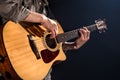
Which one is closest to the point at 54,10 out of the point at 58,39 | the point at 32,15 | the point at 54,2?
the point at 54,2

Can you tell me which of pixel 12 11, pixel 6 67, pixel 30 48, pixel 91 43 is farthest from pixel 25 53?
pixel 91 43

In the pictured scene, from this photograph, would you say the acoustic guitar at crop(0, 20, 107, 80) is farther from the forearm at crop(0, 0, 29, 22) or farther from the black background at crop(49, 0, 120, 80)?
the black background at crop(49, 0, 120, 80)

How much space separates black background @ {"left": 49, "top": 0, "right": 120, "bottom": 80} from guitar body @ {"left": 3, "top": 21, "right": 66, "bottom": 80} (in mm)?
861

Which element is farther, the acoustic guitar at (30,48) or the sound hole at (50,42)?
the sound hole at (50,42)

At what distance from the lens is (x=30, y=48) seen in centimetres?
158

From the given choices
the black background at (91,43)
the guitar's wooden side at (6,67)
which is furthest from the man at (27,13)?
the black background at (91,43)

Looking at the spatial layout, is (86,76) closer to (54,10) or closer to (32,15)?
(54,10)

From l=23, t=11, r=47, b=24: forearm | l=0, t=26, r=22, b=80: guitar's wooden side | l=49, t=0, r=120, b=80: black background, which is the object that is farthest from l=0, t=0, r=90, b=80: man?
l=49, t=0, r=120, b=80: black background

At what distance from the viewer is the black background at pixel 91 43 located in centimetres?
256

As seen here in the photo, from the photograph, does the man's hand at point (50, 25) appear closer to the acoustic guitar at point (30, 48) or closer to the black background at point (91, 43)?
the acoustic guitar at point (30, 48)

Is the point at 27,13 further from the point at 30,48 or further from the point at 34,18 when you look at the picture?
the point at 30,48

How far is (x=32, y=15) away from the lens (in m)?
1.54

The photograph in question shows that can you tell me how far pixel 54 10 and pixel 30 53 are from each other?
109 centimetres

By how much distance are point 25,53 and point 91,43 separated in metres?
1.19
